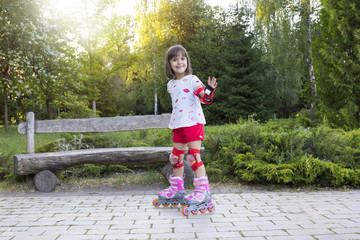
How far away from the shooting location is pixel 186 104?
3.56 metres

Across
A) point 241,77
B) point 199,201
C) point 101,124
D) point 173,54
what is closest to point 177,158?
point 199,201

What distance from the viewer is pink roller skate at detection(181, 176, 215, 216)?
339cm

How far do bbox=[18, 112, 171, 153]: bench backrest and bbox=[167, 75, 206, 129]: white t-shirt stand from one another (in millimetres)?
1554

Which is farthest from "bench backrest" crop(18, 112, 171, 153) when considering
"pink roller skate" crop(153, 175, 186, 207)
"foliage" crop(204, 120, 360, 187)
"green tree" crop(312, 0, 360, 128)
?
"green tree" crop(312, 0, 360, 128)

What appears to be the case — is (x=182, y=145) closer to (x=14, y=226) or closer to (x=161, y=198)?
(x=161, y=198)

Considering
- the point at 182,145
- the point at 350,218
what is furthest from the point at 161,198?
the point at 350,218

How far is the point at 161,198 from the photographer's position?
3705 mm

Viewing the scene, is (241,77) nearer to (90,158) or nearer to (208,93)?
(90,158)

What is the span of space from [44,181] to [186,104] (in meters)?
2.54

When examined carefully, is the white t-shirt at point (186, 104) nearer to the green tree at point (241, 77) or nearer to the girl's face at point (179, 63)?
the girl's face at point (179, 63)

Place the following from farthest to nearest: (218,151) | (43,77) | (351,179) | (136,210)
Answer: (43,77), (218,151), (351,179), (136,210)

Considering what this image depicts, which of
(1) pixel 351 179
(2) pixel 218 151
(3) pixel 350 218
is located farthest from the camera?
(2) pixel 218 151

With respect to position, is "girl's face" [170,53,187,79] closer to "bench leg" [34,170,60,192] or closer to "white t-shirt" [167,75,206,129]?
"white t-shirt" [167,75,206,129]

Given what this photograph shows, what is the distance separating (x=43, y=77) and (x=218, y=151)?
24.0 feet
